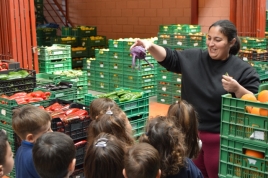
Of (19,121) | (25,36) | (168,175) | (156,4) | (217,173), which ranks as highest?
(156,4)

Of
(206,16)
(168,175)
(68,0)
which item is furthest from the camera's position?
(68,0)

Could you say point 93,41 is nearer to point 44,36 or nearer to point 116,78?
point 44,36

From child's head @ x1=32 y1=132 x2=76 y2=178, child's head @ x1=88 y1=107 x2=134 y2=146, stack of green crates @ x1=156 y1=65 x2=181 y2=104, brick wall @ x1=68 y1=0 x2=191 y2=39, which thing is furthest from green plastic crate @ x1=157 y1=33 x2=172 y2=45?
child's head @ x1=32 y1=132 x2=76 y2=178

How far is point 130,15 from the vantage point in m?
14.0

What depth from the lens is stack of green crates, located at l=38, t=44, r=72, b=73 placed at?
30.0 ft

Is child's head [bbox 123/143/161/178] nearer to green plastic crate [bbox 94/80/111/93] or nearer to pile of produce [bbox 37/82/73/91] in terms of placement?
pile of produce [bbox 37/82/73/91]

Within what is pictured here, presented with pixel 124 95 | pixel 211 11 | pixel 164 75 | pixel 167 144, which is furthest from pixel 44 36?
pixel 167 144

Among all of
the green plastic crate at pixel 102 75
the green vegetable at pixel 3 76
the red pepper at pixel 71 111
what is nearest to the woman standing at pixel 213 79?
the red pepper at pixel 71 111

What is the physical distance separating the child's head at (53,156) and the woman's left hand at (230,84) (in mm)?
1341

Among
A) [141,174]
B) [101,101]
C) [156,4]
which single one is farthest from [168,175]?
[156,4]

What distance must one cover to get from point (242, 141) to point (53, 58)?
679 centimetres

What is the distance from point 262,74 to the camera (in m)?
7.57

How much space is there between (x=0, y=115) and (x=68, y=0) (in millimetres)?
12173

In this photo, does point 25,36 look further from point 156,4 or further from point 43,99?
point 156,4
